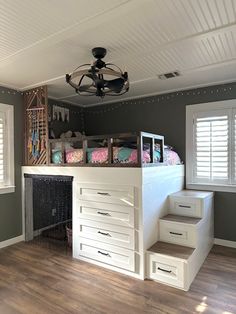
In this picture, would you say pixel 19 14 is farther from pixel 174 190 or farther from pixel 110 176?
pixel 174 190

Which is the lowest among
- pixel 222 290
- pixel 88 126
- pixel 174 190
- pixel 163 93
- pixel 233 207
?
pixel 222 290

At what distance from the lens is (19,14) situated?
1.79 meters

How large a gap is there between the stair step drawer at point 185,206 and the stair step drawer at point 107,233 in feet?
2.81

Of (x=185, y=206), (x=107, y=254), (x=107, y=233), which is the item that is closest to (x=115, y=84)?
(x=107, y=233)

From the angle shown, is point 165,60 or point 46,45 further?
point 165,60

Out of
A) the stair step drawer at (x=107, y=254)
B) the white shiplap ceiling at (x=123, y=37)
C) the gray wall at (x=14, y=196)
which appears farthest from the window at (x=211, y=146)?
the gray wall at (x=14, y=196)

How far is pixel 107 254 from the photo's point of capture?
282 cm

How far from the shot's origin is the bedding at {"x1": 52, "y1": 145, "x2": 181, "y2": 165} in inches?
106

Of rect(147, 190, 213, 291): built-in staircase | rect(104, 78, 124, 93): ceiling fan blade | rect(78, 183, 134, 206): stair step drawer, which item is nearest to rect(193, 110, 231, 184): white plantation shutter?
rect(147, 190, 213, 291): built-in staircase

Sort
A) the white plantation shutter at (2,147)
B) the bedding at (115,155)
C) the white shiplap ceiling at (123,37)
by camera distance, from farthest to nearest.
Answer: the white plantation shutter at (2,147), the bedding at (115,155), the white shiplap ceiling at (123,37)

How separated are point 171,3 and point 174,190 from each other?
2435 mm

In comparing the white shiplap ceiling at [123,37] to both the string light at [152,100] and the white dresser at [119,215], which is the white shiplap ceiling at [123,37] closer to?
the string light at [152,100]

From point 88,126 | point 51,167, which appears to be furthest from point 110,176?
point 88,126

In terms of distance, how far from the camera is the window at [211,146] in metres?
3.44
